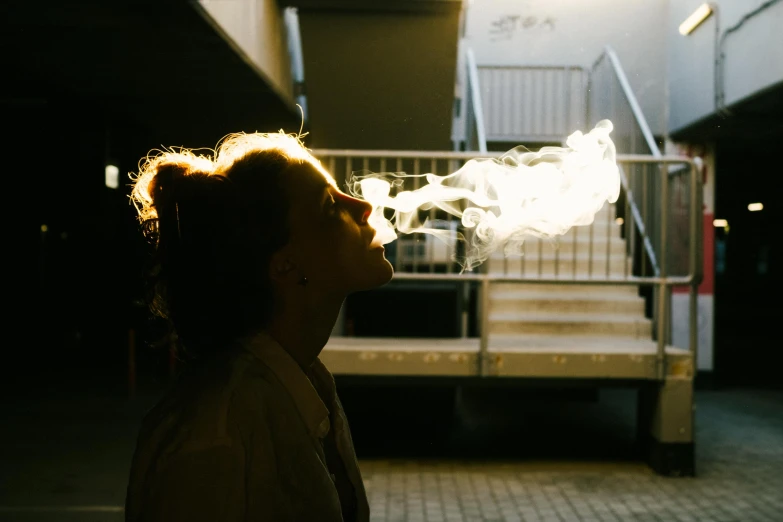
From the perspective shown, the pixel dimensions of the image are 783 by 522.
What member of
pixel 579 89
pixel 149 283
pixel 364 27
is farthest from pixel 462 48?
pixel 149 283

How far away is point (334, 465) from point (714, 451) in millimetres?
6840

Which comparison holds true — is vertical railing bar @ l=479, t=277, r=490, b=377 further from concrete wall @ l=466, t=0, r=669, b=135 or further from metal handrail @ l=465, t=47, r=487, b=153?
concrete wall @ l=466, t=0, r=669, b=135

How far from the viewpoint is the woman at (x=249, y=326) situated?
1.18m

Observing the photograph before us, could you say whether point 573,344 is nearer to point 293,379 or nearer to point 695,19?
point 293,379

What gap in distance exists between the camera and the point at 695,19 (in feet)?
33.0

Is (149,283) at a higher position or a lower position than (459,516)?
higher

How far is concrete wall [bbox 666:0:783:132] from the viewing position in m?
8.29

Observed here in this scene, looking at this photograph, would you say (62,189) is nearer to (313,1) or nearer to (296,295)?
(313,1)

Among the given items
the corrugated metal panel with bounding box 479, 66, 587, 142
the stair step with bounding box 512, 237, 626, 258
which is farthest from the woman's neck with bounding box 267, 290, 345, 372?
the corrugated metal panel with bounding box 479, 66, 587, 142

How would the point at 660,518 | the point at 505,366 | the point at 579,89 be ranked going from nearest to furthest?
the point at 660,518
the point at 505,366
the point at 579,89

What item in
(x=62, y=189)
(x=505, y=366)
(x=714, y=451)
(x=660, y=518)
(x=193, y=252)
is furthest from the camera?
(x=62, y=189)

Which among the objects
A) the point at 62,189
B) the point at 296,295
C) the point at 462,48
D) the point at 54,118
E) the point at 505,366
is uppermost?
the point at 462,48

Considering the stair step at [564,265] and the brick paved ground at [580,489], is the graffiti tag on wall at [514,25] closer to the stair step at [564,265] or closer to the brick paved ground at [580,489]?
the stair step at [564,265]

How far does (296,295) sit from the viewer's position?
1469 mm
